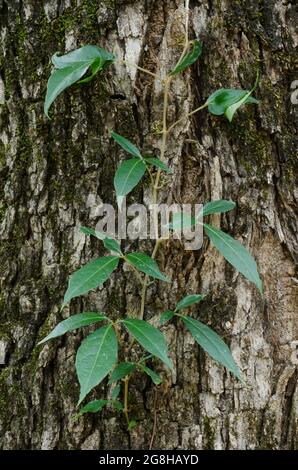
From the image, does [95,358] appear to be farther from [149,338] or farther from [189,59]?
[189,59]

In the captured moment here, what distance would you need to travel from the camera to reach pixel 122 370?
1.32 metres

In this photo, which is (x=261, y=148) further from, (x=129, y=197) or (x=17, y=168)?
(x=17, y=168)

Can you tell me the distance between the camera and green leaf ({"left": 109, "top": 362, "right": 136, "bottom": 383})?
131cm

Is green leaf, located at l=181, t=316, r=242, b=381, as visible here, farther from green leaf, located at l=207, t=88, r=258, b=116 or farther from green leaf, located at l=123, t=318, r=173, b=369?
green leaf, located at l=207, t=88, r=258, b=116

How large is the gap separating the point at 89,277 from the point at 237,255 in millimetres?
313

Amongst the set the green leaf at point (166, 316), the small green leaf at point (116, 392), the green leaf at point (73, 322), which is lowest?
the small green leaf at point (116, 392)

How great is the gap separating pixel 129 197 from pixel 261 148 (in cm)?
36

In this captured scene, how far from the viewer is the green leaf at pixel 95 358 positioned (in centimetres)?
108

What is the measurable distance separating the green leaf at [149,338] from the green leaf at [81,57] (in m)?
0.56

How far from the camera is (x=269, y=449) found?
1.41m

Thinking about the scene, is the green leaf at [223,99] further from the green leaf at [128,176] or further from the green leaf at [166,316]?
the green leaf at [166,316]

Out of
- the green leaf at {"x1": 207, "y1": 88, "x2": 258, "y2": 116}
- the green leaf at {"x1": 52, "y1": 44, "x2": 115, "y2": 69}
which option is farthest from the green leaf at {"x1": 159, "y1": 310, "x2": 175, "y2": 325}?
the green leaf at {"x1": 52, "y1": 44, "x2": 115, "y2": 69}

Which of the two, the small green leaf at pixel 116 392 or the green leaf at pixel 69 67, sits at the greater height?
the green leaf at pixel 69 67

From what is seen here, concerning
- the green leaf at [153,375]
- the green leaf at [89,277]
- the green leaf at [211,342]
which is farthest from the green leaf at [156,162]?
the green leaf at [153,375]
